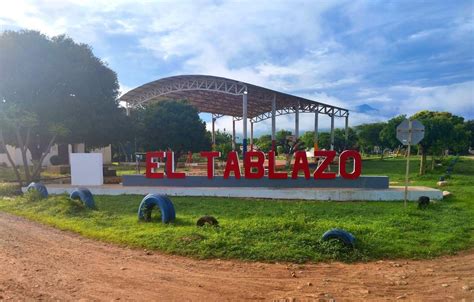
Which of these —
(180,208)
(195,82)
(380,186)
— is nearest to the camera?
(180,208)

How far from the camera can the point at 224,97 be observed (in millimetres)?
41875

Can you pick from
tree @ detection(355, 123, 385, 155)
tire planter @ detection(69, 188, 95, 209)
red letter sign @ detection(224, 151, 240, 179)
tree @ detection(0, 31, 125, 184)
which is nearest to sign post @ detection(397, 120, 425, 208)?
red letter sign @ detection(224, 151, 240, 179)

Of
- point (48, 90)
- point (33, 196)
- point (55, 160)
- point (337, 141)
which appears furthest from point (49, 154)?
point (337, 141)

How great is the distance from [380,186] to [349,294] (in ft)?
35.6

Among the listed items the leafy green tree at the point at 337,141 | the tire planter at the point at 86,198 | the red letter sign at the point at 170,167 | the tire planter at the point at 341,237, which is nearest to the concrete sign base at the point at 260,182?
the red letter sign at the point at 170,167

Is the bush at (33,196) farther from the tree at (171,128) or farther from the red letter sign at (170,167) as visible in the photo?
the tree at (171,128)

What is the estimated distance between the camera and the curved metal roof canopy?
3334cm

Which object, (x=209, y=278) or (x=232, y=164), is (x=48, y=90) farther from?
(x=209, y=278)

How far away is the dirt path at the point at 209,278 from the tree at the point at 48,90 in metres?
14.1

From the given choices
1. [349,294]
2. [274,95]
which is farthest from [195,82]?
[349,294]

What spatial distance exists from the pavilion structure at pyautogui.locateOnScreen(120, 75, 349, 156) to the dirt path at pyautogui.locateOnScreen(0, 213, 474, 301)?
25219 millimetres

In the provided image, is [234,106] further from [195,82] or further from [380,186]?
[380,186]

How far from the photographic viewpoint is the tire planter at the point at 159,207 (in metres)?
9.05

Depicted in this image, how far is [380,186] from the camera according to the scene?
14852 millimetres
